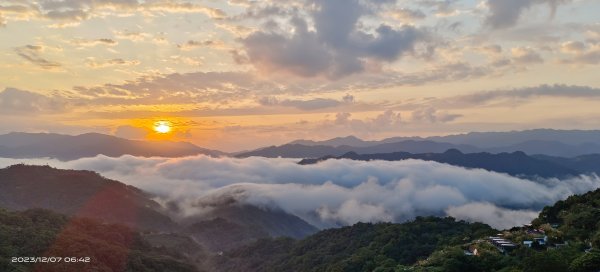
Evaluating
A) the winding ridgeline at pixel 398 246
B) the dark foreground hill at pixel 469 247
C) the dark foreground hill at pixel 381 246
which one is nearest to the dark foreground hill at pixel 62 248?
the winding ridgeline at pixel 398 246

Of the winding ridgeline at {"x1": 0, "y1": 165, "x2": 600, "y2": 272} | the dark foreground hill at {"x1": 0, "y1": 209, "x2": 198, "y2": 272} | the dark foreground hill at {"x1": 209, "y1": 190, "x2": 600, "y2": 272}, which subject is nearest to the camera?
the dark foreground hill at {"x1": 209, "y1": 190, "x2": 600, "y2": 272}

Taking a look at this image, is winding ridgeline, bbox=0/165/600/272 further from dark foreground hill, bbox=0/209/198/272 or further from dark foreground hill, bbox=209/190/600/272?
dark foreground hill, bbox=0/209/198/272

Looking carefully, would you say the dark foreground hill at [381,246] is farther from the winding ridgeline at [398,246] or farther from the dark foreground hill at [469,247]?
the winding ridgeline at [398,246]

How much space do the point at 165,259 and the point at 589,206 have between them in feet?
379

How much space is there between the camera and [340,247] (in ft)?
589

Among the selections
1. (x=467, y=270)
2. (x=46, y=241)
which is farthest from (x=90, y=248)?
(x=467, y=270)

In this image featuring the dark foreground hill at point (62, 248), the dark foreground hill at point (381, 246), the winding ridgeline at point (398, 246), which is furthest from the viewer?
the dark foreground hill at point (381, 246)

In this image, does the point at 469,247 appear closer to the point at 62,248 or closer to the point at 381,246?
the point at 381,246

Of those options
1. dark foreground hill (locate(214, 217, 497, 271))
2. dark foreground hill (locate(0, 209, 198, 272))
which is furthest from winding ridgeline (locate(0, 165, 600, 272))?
dark foreground hill (locate(214, 217, 497, 271))

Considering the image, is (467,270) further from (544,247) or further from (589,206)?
(589,206)

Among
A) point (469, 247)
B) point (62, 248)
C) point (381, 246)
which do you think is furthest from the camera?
point (381, 246)

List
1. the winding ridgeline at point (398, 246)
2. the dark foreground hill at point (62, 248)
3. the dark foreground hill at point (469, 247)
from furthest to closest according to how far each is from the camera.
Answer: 1. the dark foreground hill at point (62, 248)
2. the winding ridgeline at point (398, 246)
3. the dark foreground hill at point (469, 247)

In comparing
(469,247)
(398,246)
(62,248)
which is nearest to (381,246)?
(398,246)

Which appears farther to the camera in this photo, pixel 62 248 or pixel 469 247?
pixel 62 248
